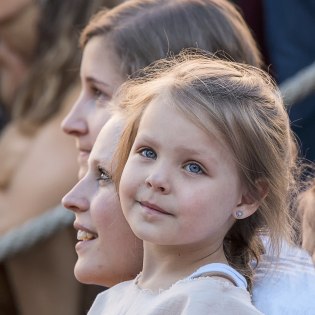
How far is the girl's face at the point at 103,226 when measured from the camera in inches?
76.3

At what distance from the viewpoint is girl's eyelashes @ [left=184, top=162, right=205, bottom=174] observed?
1661 millimetres

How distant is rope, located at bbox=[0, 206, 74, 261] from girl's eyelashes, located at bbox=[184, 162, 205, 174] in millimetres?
1737

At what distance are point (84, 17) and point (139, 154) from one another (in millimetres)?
1918

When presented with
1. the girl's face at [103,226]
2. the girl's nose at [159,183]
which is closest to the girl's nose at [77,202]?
the girl's face at [103,226]

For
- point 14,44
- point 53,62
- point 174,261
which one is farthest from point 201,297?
point 14,44

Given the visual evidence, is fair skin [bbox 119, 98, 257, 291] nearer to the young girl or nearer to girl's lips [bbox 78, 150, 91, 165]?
the young girl

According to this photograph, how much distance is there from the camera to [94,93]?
7.80 feet

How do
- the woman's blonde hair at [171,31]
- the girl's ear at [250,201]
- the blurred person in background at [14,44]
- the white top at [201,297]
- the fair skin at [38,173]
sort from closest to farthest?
the white top at [201,297]
the girl's ear at [250,201]
the woman's blonde hair at [171,31]
the fair skin at [38,173]
the blurred person in background at [14,44]

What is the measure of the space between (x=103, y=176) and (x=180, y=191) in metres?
0.35

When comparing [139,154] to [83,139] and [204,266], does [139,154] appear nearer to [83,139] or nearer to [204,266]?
[204,266]

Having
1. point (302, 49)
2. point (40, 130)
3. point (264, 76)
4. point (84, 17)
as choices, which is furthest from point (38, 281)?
point (264, 76)

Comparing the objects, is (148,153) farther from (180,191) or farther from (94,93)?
(94,93)

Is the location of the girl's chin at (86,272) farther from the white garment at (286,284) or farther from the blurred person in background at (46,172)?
the blurred person in background at (46,172)

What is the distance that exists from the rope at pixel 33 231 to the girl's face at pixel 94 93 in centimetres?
103
